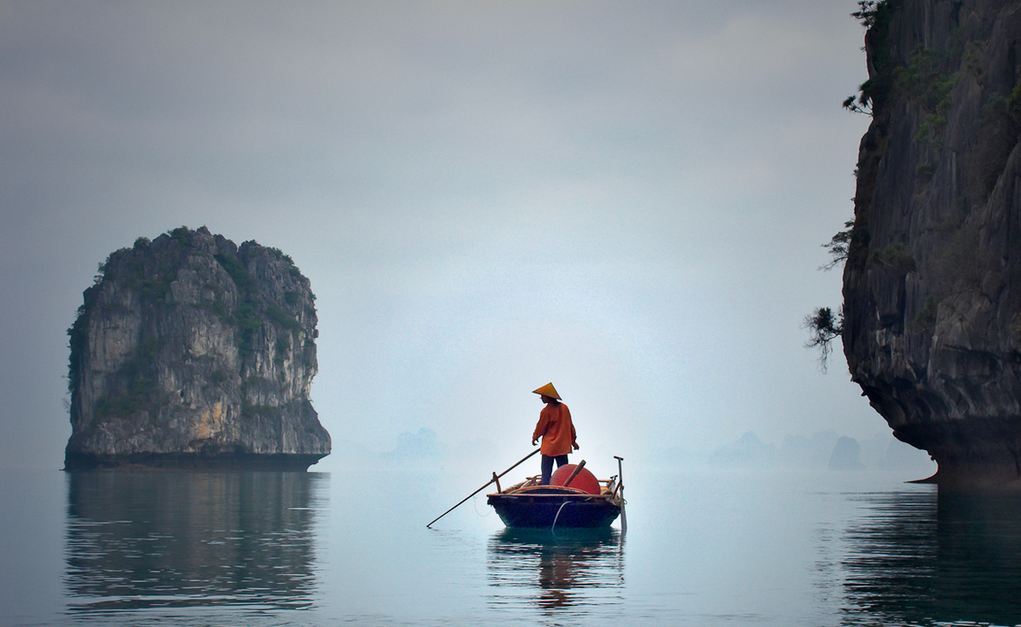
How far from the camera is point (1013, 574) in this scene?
1955 centimetres

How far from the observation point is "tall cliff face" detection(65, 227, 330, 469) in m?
145

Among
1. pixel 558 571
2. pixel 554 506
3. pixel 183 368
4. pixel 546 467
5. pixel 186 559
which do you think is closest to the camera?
pixel 558 571


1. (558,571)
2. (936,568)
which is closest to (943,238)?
(936,568)

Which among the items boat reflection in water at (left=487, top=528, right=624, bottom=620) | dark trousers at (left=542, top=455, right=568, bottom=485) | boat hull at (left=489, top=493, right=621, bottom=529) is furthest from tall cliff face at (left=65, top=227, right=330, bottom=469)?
boat reflection in water at (left=487, top=528, right=624, bottom=620)

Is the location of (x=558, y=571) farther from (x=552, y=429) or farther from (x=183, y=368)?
(x=183, y=368)

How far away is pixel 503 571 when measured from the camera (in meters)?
21.2

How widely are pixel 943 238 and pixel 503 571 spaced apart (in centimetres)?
3558

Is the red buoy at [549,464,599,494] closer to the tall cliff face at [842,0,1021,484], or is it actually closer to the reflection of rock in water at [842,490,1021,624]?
the reflection of rock in water at [842,490,1021,624]

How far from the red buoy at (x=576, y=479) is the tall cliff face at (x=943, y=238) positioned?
2050cm

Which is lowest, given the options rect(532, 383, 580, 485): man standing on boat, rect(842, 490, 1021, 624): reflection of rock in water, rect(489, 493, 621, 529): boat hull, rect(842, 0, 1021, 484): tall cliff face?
rect(842, 490, 1021, 624): reflection of rock in water

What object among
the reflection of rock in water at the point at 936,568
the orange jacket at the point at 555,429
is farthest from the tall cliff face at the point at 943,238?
the orange jacket at the point at 555,429

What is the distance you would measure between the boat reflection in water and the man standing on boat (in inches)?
70.7

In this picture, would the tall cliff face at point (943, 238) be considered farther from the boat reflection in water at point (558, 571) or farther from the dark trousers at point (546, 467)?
the boat reflection in water at point (558, 571)

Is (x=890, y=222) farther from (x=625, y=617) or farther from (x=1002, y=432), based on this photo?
(x=625, y=617)
